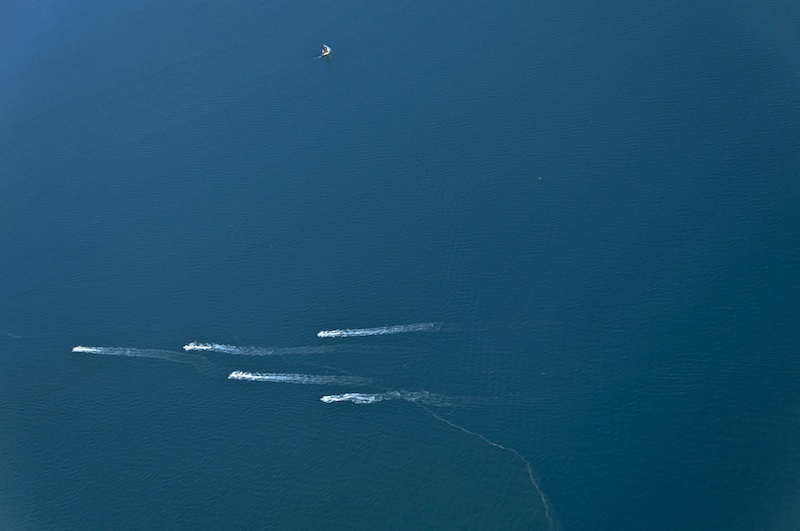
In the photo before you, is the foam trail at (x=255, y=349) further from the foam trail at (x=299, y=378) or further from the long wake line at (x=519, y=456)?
the long wake line at (x=519, y=456)

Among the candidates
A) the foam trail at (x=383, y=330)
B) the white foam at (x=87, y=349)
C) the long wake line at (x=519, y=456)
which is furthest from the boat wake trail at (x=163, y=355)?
the long wake line at (x=519, y=456)

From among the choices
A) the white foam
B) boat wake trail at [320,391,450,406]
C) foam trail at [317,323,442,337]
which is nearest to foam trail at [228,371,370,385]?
boat wake trail at [320,391,450,406]

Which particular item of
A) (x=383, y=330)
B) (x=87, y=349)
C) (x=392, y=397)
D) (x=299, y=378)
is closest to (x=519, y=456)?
(x=392, y=397)

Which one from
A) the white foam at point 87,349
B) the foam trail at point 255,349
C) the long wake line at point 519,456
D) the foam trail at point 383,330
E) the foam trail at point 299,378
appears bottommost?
the long wake line at point 519,456

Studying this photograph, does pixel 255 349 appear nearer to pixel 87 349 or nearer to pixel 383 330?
pixel 383 330

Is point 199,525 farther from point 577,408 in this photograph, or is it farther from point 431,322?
point 577,408

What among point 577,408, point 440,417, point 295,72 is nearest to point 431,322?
point 440,417
